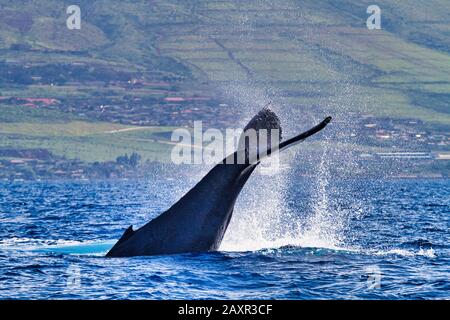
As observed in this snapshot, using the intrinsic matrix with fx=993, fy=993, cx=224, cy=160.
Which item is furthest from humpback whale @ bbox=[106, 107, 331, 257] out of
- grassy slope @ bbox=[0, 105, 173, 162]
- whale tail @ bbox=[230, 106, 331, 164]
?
grassy slope @ bbox=[0, 105, 173, 162]

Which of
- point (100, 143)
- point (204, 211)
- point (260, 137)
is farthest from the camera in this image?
point (100, 143)

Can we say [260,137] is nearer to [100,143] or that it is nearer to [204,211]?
[204,211]

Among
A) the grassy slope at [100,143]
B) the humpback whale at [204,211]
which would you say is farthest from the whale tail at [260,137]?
the grassy slope at [100,143]

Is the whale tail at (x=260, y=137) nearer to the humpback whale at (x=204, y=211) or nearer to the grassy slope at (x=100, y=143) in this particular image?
the humpback whale at (x=204, y=211)

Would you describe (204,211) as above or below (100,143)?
above

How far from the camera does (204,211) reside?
19250 millimetres

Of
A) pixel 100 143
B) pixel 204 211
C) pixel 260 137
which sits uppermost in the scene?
pixel 260 137

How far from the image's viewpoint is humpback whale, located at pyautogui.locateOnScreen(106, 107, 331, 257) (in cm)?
1911

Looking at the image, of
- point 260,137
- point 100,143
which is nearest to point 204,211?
point 260,137

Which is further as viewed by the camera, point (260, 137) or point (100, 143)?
point (100, 143)

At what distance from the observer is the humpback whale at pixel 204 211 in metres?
19.1
